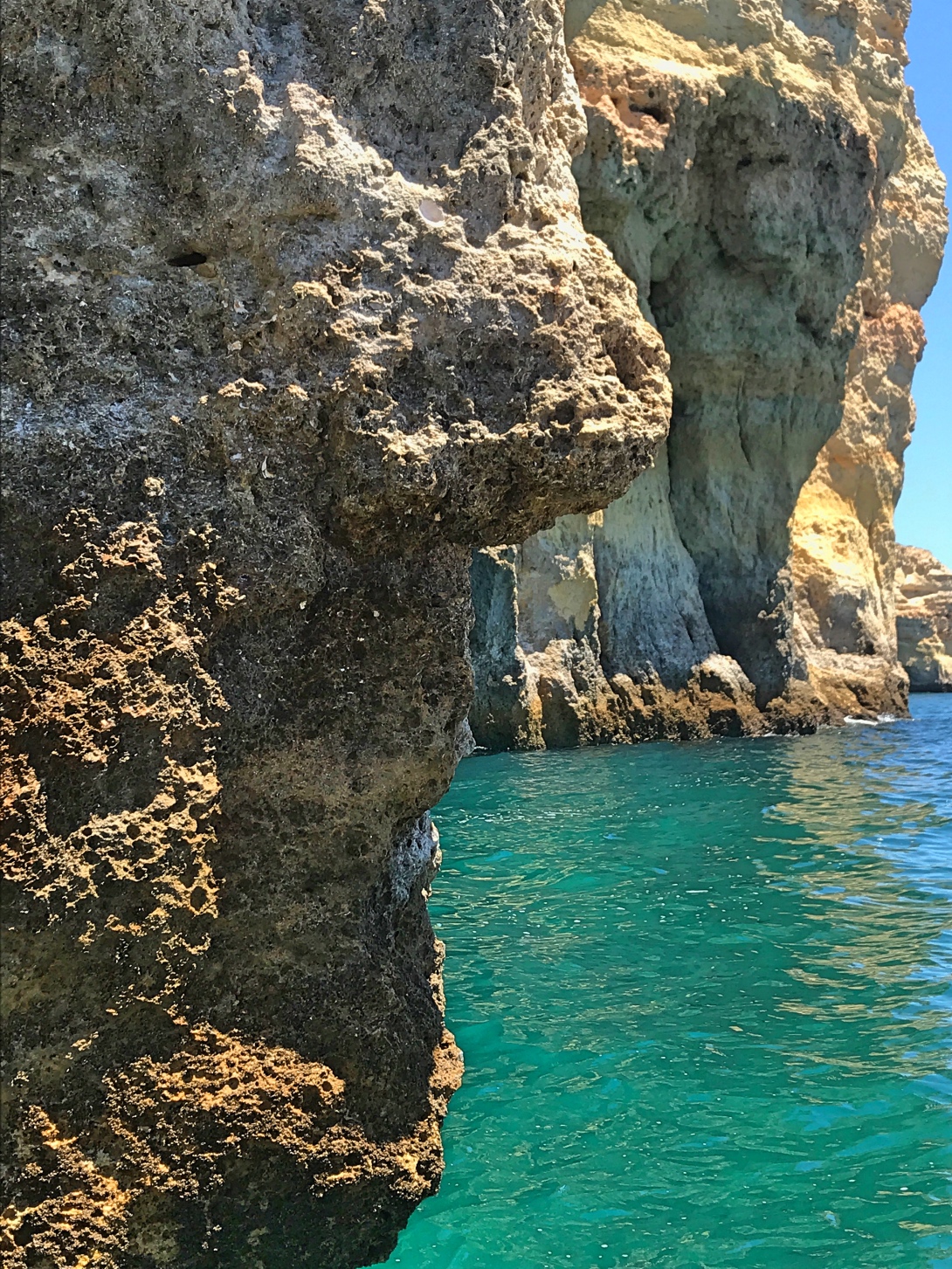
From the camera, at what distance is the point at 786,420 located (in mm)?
22312

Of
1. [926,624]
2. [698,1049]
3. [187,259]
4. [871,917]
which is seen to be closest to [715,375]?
[871,917]

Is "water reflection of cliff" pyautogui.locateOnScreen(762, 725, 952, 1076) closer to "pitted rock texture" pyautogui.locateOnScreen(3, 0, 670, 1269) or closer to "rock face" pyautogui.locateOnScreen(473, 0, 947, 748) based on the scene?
"pitted rock texture" pyautogui.locateOnScreen(3, 0, 670, 1269)

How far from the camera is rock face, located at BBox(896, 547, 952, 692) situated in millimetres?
46562

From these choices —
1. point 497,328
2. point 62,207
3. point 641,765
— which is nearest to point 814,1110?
point 497,328

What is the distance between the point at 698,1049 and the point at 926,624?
47.0 metres

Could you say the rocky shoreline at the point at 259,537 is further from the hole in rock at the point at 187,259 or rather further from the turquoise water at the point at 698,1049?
the turquoise water at the point at 698,1049

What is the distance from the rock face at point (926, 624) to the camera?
4656 centimetres

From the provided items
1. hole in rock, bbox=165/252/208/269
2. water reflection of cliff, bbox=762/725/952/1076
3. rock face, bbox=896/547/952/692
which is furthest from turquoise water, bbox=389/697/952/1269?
rock face, bbox=896/547/952/692

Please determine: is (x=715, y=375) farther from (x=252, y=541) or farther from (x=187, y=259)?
(x=252, y=541)

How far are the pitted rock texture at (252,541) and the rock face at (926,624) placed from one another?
45.2 m

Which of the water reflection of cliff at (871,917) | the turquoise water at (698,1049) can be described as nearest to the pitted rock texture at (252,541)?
the turquoise water at (698,1049)

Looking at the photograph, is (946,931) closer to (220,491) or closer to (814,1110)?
(814,1110)

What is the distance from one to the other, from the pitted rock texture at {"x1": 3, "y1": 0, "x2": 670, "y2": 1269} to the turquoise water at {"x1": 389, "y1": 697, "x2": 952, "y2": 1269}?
1.33 feet

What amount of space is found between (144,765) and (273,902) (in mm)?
484
